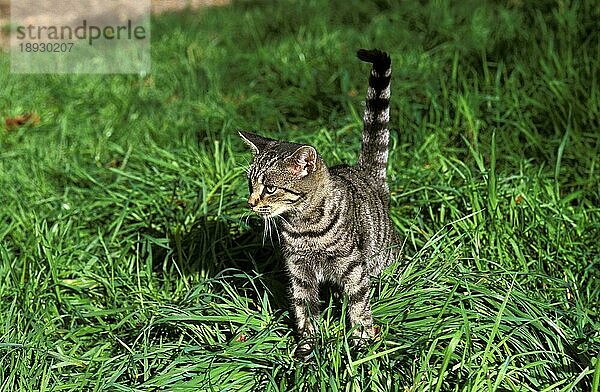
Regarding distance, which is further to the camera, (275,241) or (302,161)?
(275,241)

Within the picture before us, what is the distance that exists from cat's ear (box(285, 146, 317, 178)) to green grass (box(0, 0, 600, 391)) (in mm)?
520

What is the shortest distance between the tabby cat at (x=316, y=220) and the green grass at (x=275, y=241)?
0.10 m

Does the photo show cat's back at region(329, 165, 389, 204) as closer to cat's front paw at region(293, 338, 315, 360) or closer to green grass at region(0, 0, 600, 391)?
green grass at region(0, 0, 600, 391)

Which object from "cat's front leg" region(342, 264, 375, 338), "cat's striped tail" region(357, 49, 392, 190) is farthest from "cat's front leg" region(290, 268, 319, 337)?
"cat's striped tail" region(357, 49, 392, 190)

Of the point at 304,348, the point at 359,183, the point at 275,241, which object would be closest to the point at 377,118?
the point at 359,183

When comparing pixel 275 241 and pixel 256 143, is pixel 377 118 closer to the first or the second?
pixel 256 143

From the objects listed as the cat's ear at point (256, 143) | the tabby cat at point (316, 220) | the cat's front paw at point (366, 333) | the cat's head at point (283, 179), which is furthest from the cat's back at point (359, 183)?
the cat's front paw at point (366, 333)

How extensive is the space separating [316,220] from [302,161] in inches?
9.4

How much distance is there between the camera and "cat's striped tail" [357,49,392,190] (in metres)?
2.90

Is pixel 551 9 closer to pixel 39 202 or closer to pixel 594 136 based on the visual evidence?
pixel 594 136

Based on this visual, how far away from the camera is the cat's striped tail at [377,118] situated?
2.90 metres

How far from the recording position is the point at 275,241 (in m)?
3.23

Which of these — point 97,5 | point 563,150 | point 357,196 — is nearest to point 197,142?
point 357,196

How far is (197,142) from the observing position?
4.39m
